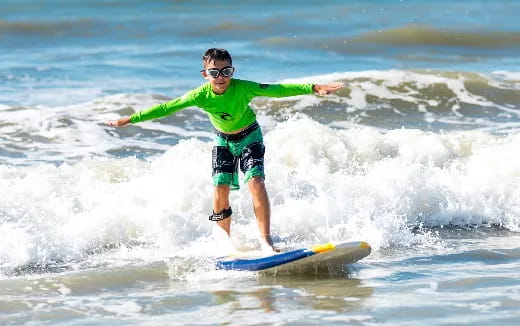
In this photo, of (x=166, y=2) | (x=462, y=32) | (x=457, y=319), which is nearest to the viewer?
(x=457, y=319)

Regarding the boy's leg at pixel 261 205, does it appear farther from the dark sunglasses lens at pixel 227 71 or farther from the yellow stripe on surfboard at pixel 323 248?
the dark sunglasses lens at pixel 227 71

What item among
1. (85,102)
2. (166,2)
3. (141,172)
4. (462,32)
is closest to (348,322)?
(141,172)

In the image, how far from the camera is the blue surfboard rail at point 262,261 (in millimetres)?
7234

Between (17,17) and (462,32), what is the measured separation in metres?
11.0

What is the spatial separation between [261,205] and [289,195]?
191 cm

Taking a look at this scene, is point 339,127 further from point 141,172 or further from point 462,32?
point 462,32

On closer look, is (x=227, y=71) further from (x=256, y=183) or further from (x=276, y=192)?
(x=276, y=192)

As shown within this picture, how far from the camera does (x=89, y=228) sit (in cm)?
866

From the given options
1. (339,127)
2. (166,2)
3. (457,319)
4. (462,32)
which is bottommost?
(457,319)

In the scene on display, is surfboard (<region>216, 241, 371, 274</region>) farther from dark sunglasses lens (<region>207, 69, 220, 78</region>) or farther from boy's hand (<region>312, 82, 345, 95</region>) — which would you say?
dark sunglasses lens (<region>207, 69, 220, 78</region>)

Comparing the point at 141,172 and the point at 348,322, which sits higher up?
the point at 141,172

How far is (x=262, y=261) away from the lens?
7379 mm

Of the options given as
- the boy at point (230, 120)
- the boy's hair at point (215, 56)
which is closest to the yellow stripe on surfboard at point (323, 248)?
the boy at point (230, 120)

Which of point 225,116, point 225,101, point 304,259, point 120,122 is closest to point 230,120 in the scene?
point 225,116
